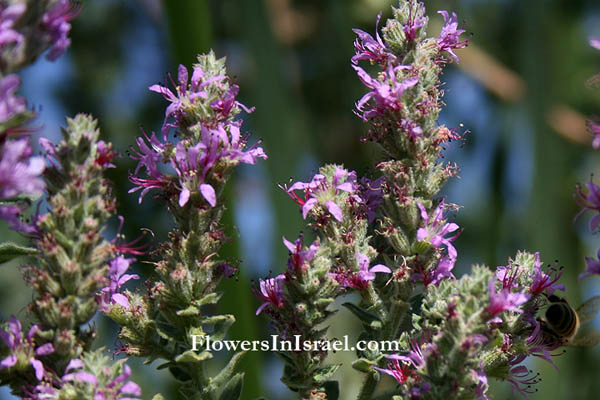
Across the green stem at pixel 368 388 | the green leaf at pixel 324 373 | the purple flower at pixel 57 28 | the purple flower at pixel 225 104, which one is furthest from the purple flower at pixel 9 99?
the green stem at pixel 368 388

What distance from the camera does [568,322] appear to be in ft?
9.81

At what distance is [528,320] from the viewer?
7.81 feet

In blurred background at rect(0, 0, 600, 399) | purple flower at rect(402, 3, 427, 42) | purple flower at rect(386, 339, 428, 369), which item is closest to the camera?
purple flower at rect(386, 339, 428, 369)

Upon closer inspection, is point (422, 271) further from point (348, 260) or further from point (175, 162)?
point (175, 162)

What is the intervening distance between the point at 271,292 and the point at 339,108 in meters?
4.68

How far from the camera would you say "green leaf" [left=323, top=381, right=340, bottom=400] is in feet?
8.05

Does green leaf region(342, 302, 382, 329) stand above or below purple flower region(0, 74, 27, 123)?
below

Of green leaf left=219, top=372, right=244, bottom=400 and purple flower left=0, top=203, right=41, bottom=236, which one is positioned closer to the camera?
purple flower left=0, top=203, right=41, bottom=236

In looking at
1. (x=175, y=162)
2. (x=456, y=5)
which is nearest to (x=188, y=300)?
(x=175, y=162)

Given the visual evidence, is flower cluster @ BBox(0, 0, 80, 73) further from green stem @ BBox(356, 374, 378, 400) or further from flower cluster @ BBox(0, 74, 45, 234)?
green stem @ BBox(356, 374, 378, 400)

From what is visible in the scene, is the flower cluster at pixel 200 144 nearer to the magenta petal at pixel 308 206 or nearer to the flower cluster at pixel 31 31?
Answer: the magenta petal at pixel 308 206

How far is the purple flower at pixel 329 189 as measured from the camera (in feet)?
7.66

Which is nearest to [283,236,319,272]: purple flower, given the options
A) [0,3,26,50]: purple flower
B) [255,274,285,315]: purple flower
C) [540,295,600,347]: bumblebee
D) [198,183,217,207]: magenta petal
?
[255,274,285,315]: purple flower

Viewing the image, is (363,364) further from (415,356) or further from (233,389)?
(233,389)
